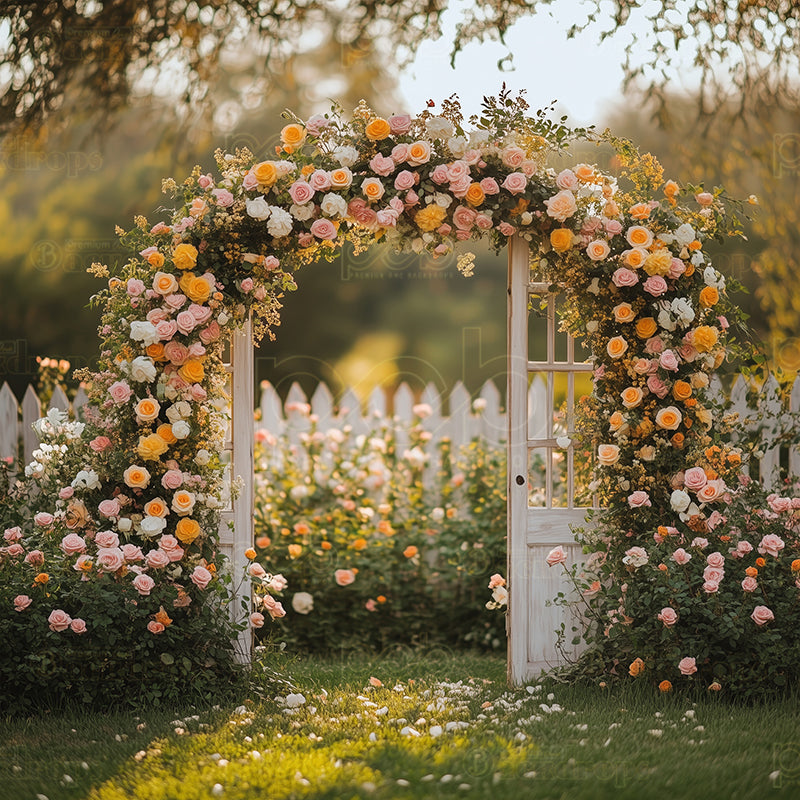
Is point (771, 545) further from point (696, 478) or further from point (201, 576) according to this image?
point (201, 576)

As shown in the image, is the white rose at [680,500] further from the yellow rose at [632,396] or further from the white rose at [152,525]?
the white rose at [152,525]

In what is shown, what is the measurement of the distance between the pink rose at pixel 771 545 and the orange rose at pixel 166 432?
2636mm

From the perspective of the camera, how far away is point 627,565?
3.97 meters

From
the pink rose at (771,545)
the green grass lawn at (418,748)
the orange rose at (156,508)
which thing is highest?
the orange rose at (156,508)

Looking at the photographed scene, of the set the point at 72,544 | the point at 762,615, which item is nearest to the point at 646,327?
the point at 762,615

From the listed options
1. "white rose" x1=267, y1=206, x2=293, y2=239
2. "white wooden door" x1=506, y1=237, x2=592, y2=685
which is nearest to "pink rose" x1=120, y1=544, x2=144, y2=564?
"white rose" x1=267, y1=206, x2=293, y2=239

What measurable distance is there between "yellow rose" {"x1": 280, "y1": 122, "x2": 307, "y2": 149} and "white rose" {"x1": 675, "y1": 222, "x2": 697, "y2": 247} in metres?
1.82

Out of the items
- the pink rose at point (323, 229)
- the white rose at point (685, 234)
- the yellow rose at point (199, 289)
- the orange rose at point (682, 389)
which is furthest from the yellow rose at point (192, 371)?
the white rose at point (685, 234)

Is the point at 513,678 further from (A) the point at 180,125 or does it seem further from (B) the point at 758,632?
(A) the point at 180,125

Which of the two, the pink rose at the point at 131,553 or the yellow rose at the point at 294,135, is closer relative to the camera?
the pink rose at the point at 131,553

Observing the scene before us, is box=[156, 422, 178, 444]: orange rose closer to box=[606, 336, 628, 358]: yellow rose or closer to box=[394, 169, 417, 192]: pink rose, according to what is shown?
box=[394, 169, 417, 192]: pink rose

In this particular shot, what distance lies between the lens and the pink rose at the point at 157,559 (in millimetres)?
3764

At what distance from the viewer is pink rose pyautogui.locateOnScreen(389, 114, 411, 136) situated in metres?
3.96

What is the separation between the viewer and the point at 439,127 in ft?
13.0
